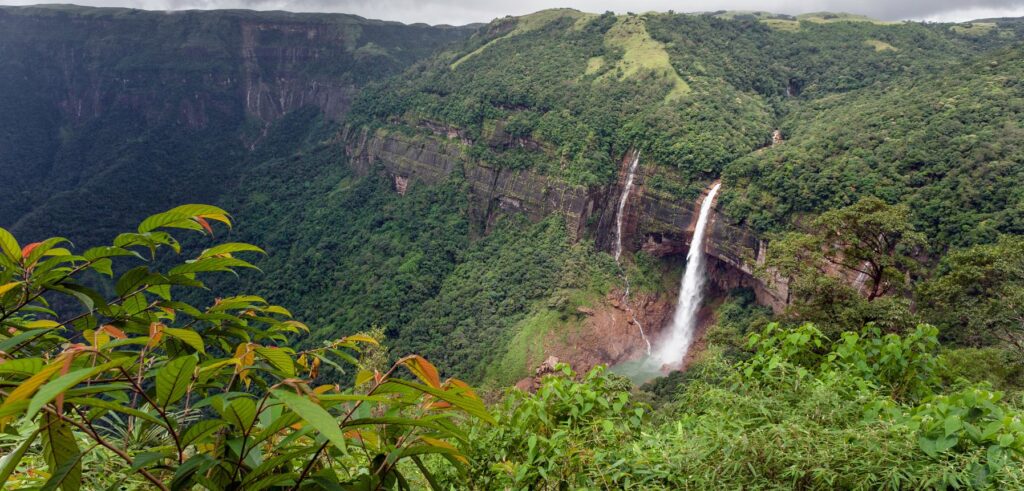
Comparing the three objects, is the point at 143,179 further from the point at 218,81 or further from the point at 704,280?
the point at 704,280

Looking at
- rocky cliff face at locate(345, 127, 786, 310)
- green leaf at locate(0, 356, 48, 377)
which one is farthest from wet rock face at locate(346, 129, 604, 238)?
green leaf at locate(0, 356, 48, 377)

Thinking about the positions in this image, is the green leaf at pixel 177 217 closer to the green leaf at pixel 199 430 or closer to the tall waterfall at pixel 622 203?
the green leaf at pixel 199 430

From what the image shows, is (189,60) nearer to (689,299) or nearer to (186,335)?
(689,299)

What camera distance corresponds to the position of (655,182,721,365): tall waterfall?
105ft

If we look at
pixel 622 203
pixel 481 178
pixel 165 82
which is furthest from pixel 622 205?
pixel 165 82

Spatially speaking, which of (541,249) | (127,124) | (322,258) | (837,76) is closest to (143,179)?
(127,124)

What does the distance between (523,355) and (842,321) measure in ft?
62.6

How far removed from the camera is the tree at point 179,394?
1124mm

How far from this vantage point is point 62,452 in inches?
46.4

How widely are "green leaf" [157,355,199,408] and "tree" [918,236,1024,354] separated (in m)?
15.2

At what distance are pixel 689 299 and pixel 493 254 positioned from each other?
1390 cm

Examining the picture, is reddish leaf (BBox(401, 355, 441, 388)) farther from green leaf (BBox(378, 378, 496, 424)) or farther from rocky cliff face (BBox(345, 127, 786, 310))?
rocky cliff face (BBox(345, 127, 786, 310))

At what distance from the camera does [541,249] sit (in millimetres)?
36719

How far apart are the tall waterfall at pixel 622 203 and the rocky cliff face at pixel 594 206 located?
13.2 inches
